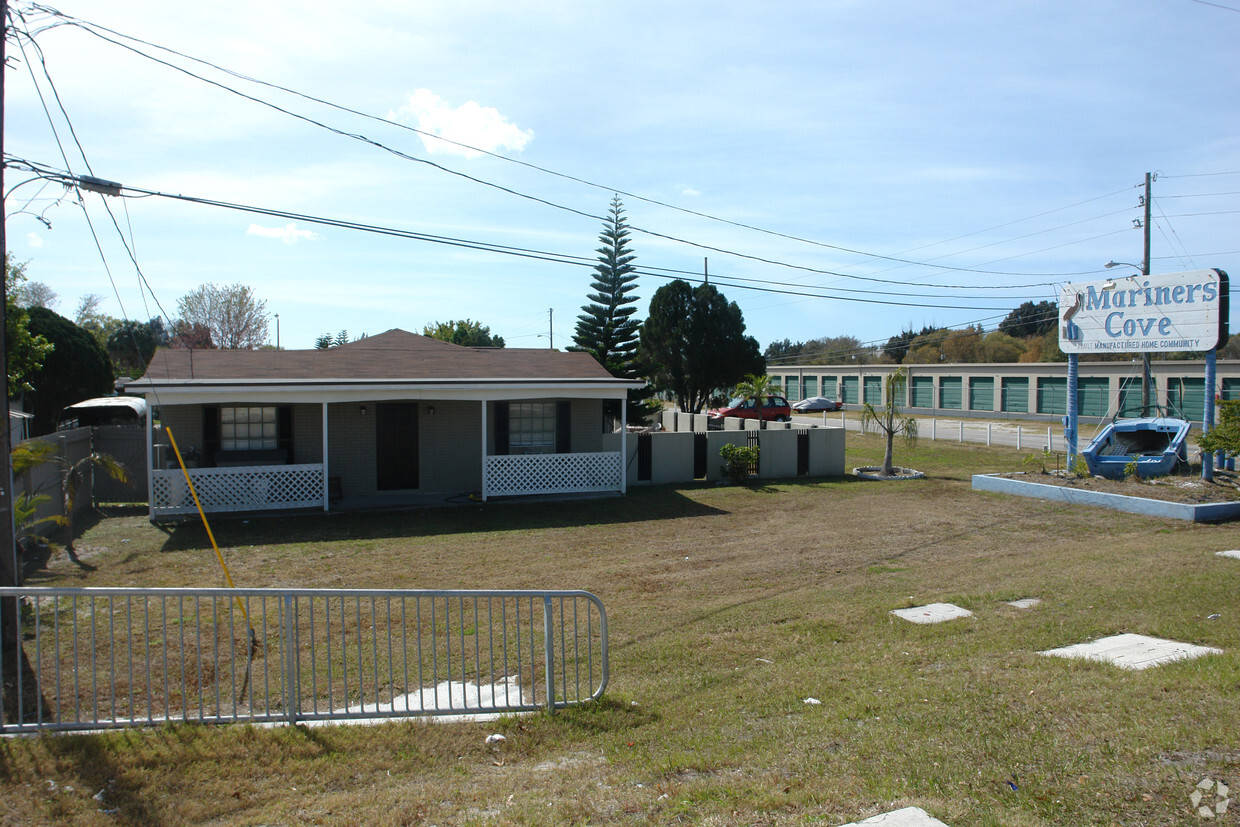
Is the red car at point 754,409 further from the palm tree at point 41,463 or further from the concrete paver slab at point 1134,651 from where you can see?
the concrete paver slab at point 1134,651

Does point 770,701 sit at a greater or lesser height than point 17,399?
lesser


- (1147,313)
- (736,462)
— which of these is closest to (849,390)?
(1147,313)

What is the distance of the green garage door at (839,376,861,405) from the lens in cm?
5788

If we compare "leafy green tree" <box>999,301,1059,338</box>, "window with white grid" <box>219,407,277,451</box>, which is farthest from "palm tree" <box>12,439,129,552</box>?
"leafy green tree" <box>999,301,1059,338</box>

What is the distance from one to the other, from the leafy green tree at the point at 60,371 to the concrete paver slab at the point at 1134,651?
25585 millimetres

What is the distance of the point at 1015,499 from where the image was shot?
1684cm

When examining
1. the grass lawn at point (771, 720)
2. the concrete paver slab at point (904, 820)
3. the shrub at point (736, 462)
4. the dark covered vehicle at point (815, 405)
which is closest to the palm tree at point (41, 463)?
the grass lawn at point (771, 720)

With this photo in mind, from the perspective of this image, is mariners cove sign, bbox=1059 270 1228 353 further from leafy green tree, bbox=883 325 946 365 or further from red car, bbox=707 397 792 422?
leafy green tree, bbox=883 325 946 365

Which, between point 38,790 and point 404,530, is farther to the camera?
point 404,530

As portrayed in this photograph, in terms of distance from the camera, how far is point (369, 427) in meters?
17.2

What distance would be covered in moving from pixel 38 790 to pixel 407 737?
6.26 ft

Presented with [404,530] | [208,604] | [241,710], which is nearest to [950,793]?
[241,710]

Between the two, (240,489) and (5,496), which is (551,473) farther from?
(5,496)

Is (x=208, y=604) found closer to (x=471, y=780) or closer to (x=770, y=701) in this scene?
(x=471, y=780)
